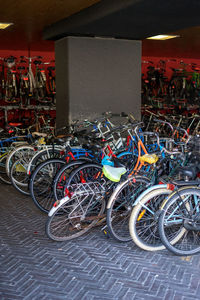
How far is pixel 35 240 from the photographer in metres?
3.89

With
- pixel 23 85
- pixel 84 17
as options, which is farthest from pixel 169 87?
pixel 84 17

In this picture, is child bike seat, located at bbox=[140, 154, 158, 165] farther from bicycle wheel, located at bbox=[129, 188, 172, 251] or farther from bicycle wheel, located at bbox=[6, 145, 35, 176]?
bicycle wheel, located at bbox=[6, 145, 35, 176]

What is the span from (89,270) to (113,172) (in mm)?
1018

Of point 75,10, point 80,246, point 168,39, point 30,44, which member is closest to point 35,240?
point 80,246

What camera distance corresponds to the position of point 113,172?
379 cm

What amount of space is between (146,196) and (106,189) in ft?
2.15

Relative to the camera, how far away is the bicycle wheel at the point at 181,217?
3365 mm

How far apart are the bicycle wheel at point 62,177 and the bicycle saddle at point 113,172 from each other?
690 mm

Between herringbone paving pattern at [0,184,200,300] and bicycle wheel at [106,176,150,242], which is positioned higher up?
bicycle wheel at [106,176,150,242]

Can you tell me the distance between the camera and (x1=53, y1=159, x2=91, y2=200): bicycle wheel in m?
4.45

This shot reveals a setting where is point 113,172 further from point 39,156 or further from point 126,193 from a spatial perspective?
point 39,156

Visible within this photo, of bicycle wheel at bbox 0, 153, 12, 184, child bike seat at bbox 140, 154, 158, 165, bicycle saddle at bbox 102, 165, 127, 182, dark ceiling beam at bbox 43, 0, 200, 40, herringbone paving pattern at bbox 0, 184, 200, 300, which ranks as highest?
dark ceiling beam at bbox 43, 0, 200, 40

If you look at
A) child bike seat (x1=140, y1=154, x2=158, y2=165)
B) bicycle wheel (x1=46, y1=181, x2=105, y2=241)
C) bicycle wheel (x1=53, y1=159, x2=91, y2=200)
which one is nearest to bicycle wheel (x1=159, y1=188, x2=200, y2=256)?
child bike seat (x1=140, y1=154, x2=158, y2=165)

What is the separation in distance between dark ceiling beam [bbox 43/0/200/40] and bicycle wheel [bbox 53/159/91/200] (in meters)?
1.90
